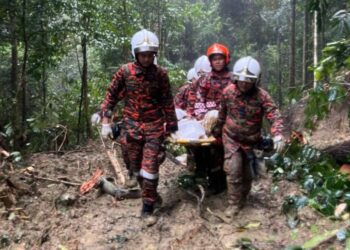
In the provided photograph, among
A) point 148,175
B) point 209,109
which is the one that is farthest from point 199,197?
point 209,109

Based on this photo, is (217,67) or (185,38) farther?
(185,38)

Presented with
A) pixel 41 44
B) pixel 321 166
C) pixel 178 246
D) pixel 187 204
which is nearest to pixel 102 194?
pixel 187 204

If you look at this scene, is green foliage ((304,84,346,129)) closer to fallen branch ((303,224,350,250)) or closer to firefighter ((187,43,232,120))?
firefighter ((187,43,232,120))

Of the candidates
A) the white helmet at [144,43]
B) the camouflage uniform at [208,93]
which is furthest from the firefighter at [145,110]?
the camouflage uniform at [208,93]

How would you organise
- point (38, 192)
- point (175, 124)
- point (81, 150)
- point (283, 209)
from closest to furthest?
point (283, 209), point (175, 124), point (38, 192), point (81, 150)

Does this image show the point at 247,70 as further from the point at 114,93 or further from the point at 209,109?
the point at 114,93

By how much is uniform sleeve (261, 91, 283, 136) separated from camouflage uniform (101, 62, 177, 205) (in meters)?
1.08

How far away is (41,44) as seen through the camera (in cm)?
912

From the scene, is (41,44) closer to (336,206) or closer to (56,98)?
(56,98)

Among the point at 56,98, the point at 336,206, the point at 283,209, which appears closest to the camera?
the point at 336,206

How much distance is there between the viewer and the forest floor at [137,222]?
15.0 feet

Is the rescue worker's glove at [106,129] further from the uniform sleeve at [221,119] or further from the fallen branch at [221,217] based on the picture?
the fallen branch at [221,217]

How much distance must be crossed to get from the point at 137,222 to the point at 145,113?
124cm

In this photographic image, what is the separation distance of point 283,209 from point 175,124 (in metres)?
1.57
